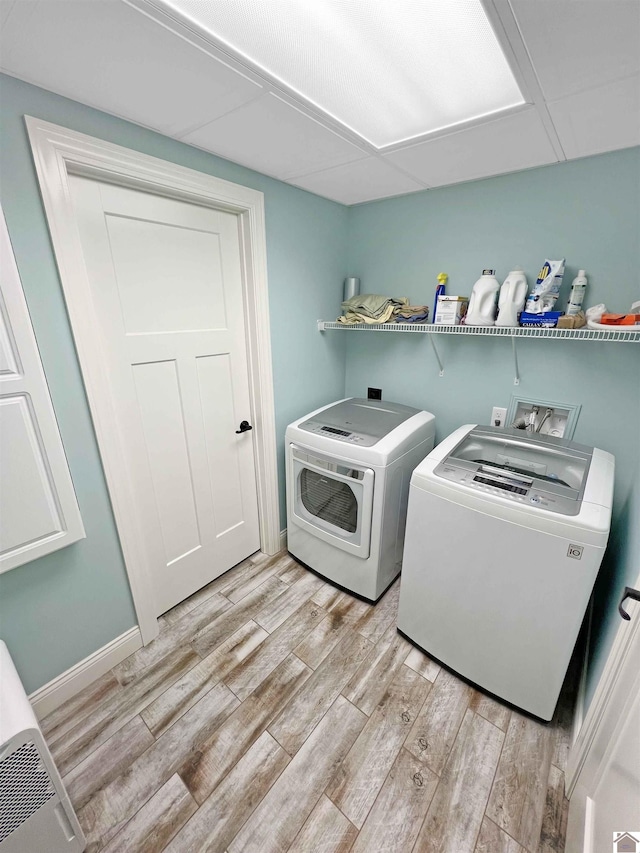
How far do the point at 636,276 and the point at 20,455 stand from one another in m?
2.37

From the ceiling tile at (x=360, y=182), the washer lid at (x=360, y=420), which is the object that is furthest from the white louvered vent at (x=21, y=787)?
the ceiling tile at (x=360, y=182)

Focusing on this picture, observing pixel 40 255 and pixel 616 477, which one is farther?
pixel 616 477

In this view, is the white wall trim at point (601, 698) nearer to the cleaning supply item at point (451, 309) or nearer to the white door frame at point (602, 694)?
the white door frame at point (602, 694)

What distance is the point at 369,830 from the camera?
1.06m

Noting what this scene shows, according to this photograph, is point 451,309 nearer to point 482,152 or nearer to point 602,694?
point 482,152

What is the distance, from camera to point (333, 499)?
73.6 inches

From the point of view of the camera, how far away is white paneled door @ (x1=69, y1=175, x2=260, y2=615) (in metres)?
1.33

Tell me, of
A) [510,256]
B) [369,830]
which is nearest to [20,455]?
[369,830]

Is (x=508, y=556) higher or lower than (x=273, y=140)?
lower

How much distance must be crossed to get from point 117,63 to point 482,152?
126 centimetres

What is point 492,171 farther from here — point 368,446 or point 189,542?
point 189,542

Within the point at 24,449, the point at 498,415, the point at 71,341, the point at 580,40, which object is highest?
the point at 580,40

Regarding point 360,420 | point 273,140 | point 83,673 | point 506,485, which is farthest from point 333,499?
point 273,140

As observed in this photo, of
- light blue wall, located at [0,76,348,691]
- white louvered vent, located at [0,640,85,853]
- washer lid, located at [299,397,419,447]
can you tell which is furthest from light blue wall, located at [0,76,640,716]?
white louvered vent, located at [0,640,85,853]
